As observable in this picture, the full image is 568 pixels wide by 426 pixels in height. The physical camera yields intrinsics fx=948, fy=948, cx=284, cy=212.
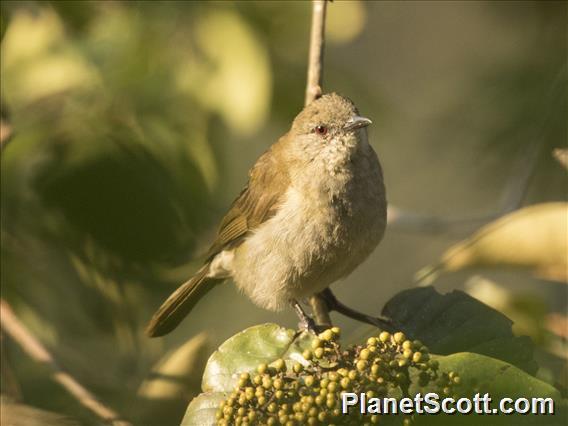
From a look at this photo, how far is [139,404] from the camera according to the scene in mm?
2855

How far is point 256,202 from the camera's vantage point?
3.65 m

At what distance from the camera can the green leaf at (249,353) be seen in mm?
2430

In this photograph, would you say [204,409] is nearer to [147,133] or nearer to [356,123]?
[147,133]

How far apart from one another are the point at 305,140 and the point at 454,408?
4.84 feet

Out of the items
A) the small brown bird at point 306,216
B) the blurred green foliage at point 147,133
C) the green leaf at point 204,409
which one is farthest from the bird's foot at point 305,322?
the green leaf at point 204,409

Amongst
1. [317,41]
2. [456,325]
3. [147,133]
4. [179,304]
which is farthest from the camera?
[179,304]

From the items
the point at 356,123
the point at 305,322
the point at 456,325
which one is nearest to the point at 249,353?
the point at 456,325

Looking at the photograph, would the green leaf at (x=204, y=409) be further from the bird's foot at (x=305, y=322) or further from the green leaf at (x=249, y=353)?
the bird's foot at (x=305, y=322)

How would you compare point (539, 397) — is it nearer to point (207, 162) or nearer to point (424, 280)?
point (424, 280)

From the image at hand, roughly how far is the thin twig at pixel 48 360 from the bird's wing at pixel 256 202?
34.2 inches

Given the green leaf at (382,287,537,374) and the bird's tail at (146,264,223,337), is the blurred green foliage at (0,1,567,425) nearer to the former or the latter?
the bird's tail at (146,264,223,337)

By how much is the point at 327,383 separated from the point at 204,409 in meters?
0.36

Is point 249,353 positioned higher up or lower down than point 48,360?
lower down

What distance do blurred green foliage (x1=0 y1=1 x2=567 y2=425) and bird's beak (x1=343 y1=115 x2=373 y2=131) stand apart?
0.98 feet
